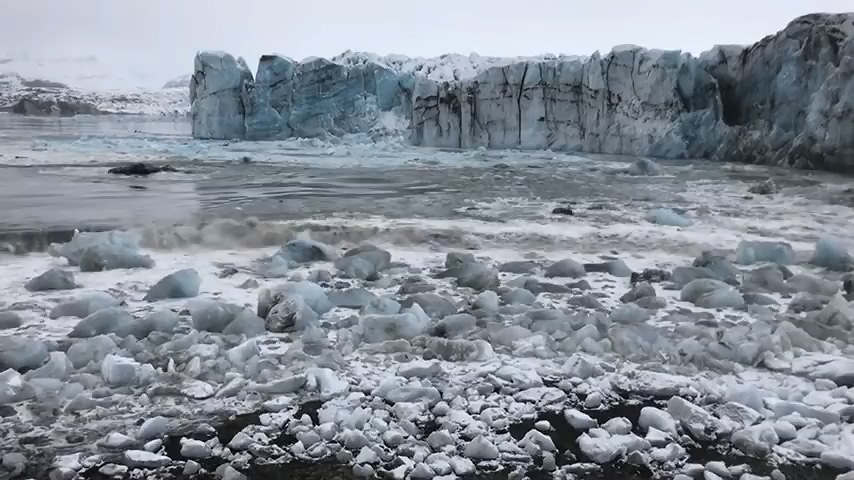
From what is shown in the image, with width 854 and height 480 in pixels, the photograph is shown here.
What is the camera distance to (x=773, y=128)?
15.1 meters

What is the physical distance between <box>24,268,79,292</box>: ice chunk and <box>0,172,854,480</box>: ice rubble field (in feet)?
0.04

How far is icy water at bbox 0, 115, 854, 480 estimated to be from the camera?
6.23 ft

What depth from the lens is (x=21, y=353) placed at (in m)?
2.38

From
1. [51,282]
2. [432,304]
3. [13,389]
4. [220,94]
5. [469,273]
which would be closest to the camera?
[13,389]

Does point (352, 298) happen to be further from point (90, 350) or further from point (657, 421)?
point (657, 421)

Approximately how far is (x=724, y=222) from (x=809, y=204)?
2.18 m

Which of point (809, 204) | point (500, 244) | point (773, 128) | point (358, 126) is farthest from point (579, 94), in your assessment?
point (500, 244)

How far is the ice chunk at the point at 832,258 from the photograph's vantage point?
4.17m

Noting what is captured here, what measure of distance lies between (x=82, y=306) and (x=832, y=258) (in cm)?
445

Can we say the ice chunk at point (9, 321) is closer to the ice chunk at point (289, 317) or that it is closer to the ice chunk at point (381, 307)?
the ice chunk at point (289, 317)

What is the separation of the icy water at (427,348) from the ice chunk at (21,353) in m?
0.20

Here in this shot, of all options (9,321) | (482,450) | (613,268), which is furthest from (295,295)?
(613,268)

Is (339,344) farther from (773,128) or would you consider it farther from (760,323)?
(773,128)

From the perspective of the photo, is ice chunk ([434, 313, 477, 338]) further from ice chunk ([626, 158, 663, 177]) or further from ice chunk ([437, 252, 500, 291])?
ice chunk ([626, 158, 663, 177])
